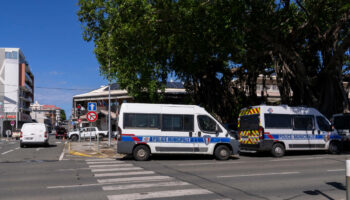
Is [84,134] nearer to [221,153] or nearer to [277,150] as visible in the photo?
[221,153]

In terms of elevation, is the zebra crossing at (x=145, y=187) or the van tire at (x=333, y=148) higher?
the van tire at (x=333, y=148)

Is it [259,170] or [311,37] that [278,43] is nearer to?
[311,37]

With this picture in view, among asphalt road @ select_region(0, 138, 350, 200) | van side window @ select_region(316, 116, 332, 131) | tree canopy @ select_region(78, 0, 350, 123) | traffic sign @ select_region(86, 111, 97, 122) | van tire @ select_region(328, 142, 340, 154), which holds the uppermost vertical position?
tree canopy @ select_region(78, 0, 350, 123)

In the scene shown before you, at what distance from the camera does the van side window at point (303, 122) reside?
1631 centimetres

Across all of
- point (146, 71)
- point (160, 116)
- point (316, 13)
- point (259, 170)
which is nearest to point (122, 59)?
point (146, 71)

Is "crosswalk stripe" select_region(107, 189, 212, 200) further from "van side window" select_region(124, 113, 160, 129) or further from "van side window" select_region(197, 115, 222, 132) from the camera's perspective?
"van side window" select_region(197, 115, 222, 132)

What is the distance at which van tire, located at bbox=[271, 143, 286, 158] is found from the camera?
15.8m

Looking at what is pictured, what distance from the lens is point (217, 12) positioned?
17562 millimetres

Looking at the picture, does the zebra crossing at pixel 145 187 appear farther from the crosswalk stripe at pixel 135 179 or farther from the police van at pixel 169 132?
the police van at pixel 169 132

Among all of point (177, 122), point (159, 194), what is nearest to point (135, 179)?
point (159, 194)

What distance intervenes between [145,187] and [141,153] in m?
6.44

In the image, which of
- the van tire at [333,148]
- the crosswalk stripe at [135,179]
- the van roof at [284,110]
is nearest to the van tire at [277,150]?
the van roof at [284,110]

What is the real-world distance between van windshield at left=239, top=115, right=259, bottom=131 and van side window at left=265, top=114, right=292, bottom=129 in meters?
0.46

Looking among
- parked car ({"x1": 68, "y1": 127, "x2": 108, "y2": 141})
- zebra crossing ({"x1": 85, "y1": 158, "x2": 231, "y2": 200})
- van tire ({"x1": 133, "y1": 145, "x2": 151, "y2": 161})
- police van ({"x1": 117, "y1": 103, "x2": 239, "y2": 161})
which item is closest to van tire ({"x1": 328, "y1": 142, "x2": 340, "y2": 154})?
police van ({"x1": 117, "y1": 103, "x2": 239, "y2": 161})
